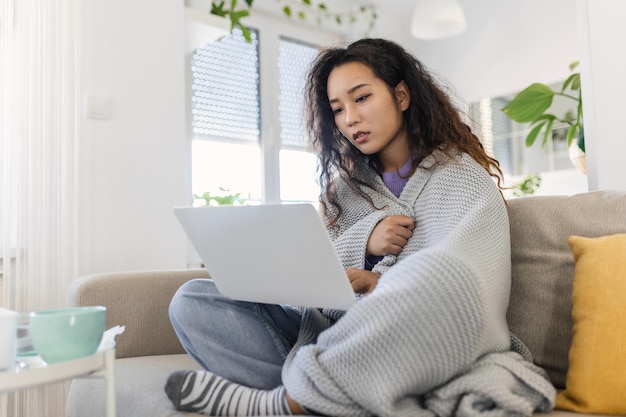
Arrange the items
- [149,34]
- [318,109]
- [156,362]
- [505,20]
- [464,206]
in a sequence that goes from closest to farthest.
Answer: [464,206]
[156,362]
[318,109]
[149,34]
[505,20]

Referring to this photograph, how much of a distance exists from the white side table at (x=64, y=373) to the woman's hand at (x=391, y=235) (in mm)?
533

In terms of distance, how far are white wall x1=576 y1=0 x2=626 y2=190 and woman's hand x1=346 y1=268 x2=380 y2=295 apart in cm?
69

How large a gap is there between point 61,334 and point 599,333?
793 mm

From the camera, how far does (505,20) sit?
12.8 feet

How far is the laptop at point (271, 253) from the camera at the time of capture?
2.95 feet

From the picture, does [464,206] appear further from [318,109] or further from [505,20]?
[505,20]

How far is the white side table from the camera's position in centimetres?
80

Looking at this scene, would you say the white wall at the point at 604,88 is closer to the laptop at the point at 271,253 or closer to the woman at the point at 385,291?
the woman at the point at 385,291

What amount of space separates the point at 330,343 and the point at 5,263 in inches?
53.7

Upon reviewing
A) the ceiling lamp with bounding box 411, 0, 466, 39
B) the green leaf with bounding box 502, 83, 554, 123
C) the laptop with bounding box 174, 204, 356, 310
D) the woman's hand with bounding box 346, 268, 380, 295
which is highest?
the ceiling lamp with bounding box 411, 0, 466, 39

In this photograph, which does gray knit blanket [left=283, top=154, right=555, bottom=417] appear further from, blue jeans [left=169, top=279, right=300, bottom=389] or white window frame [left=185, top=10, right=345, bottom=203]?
white window frame [left=185, top=10, right=345, bottom=203]

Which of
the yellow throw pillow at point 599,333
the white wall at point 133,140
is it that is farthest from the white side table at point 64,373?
the white wall at point 133,140

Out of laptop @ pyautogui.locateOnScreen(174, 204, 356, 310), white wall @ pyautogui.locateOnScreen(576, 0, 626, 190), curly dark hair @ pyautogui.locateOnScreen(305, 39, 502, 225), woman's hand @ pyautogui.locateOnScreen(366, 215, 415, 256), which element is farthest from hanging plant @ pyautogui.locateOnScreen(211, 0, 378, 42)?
laptop @ pyautogui.locateOnScreen(174, 204, 356, 310)

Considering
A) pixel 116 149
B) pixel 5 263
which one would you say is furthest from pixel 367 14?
pixel 5 263
